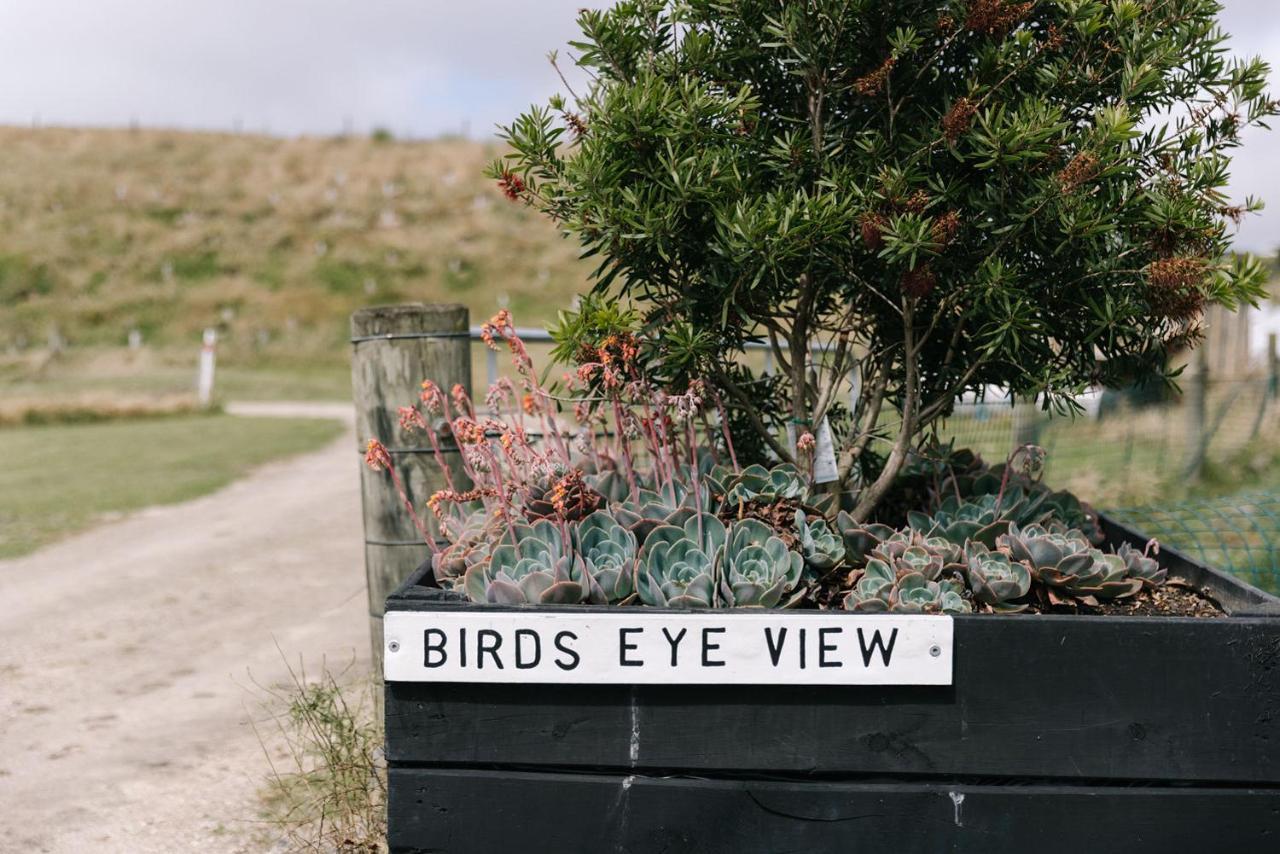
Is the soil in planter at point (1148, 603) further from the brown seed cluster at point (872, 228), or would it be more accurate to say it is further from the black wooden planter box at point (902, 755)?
the brown seed cluster at point (872, 228)

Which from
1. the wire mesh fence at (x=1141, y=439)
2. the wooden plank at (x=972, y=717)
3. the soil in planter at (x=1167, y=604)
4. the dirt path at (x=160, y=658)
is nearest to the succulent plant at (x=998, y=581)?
the soil in planter at (x=1167, y=604)

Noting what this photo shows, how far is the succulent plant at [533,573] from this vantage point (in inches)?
112

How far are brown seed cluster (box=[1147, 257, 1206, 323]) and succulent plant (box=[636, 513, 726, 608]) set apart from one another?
A: 1333 millimetres

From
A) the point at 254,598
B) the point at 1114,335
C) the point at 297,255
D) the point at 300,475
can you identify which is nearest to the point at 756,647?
the point at 1114,335

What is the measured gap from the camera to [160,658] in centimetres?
570

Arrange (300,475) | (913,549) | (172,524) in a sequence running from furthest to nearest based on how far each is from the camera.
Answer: (300,475), (172,524), (913,549)

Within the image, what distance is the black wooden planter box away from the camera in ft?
8.63

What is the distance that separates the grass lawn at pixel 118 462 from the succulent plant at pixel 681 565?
23.6ft

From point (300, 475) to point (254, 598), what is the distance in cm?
566

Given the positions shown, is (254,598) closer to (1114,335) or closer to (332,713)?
(332,713)

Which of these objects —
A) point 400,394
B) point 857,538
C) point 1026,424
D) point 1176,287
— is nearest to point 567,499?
point 857,538

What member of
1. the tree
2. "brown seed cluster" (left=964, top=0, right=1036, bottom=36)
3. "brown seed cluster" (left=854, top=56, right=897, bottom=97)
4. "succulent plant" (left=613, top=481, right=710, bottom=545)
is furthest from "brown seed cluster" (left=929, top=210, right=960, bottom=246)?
"succulent plant" (left=613, top=481, right=710, bottom=545)

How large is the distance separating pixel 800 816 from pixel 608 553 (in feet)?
2.68

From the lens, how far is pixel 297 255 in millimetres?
39812
